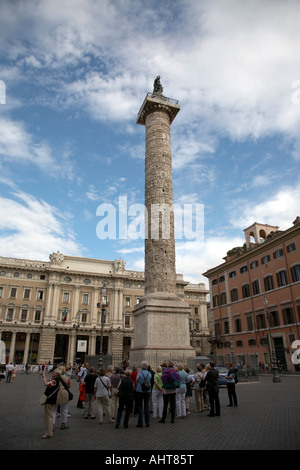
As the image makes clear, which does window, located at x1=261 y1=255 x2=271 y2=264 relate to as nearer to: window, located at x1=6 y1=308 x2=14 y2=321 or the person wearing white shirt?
the person wearing white shirt

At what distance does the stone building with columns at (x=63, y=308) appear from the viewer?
44875mm

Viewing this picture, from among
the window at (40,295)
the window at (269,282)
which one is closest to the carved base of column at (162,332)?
the window at (269,282)

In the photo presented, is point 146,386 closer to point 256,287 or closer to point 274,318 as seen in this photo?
point 274,318

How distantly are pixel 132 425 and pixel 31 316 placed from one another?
4270cm

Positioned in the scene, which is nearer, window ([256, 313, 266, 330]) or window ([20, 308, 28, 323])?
window ([256, 313, 266, 330])

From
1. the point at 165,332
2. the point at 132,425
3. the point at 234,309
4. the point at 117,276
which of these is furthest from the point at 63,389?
the point at 117,276

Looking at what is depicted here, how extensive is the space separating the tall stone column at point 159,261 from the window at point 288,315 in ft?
46.7

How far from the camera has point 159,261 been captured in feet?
56.6

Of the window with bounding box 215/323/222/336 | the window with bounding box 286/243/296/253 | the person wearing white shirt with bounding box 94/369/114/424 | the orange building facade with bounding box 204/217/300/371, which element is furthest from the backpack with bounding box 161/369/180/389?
the window with bounding box 215/323/222/336

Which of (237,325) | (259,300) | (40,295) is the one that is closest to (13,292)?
(40,295)

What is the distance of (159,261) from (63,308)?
34.1m

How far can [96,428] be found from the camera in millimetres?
7199

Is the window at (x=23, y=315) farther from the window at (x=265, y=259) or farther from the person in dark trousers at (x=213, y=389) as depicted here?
the person in dark trousers at (x=213, y=389)

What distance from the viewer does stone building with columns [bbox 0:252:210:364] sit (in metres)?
44.9
